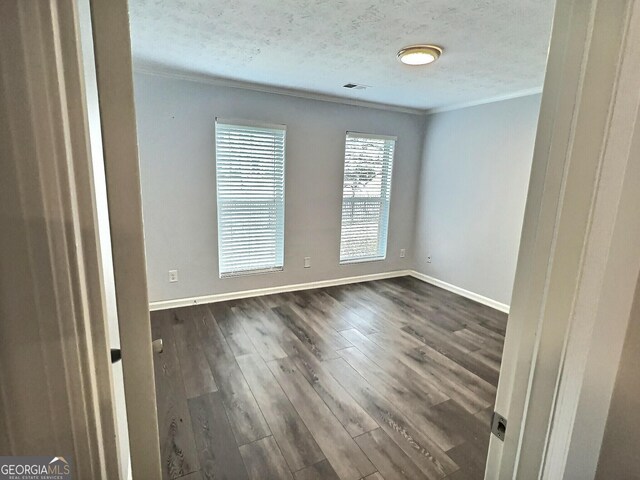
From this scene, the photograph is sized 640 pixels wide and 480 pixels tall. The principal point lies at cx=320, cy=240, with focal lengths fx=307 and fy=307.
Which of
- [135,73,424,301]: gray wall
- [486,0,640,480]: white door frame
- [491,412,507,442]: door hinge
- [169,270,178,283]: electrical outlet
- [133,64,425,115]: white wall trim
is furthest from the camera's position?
[169,270,178,283]: electrical outlet

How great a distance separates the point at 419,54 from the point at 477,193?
7.14 ft

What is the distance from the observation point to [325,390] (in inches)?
84.0

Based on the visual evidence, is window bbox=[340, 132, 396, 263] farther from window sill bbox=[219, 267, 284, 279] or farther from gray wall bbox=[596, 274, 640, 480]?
gray wall bbox=[596, 274, 640, 480]

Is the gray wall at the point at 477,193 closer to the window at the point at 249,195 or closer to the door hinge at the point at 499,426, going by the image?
the window at the point at 249,195

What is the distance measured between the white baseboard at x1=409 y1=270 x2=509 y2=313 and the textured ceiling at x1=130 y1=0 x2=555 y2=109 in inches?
93.6

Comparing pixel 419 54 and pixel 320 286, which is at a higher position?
pixel 419 54

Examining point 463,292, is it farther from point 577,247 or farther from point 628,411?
point 577,247

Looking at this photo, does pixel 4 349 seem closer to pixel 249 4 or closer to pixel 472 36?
pixel 249 4

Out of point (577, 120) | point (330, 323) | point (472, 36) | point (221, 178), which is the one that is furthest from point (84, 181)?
point (221, 178)

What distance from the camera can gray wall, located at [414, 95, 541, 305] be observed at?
3.42 metres

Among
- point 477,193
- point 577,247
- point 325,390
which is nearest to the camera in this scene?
point 577,247

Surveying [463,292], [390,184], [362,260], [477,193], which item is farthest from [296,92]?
[463,292]

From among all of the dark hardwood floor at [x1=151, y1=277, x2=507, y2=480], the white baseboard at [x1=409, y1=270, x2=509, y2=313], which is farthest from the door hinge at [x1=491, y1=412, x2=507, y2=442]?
the white baseboard at [x1=409, y1=270, x2=509, y2=313]

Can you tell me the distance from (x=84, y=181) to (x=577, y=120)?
772 mm
